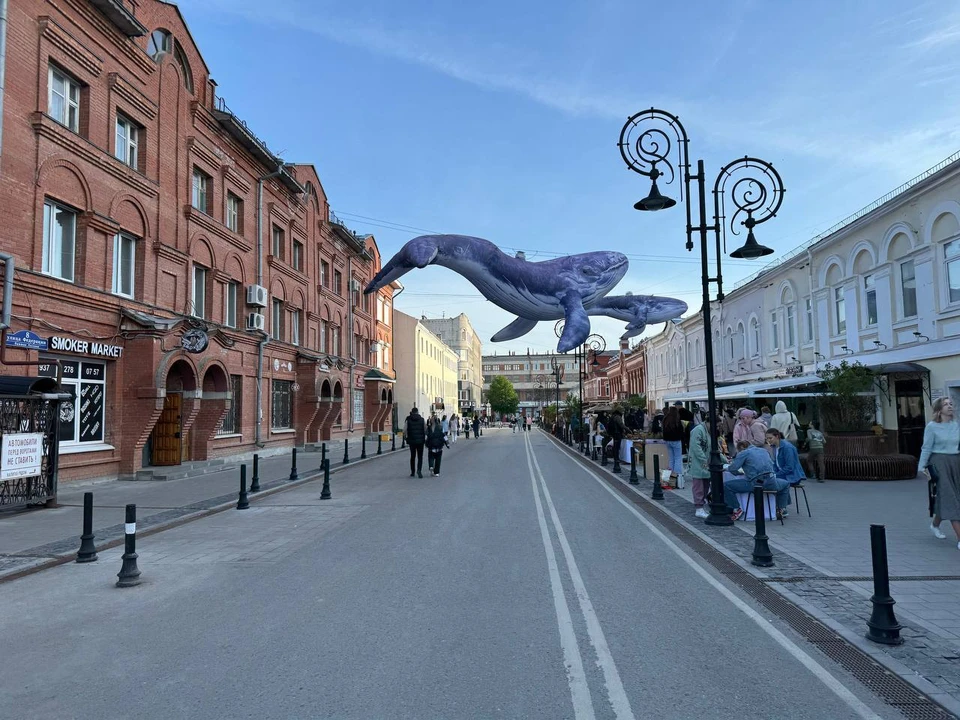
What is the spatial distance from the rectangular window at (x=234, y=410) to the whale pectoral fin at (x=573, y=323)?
555 inches

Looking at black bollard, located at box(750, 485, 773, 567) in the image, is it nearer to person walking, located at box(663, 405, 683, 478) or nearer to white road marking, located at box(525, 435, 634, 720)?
white road marking, located at box(525, 435, 634, 720)

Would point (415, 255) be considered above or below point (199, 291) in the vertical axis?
below

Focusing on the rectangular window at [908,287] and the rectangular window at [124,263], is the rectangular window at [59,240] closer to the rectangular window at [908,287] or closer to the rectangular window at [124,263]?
the rectangular window at [124,263]

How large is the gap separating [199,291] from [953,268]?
2165 centimetres

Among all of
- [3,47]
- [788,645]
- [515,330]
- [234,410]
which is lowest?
[788,645]

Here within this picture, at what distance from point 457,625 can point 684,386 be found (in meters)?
41.4

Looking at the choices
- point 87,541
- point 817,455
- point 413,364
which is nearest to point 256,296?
point 87,541

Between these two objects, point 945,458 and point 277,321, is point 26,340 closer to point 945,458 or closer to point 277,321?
point 277,321

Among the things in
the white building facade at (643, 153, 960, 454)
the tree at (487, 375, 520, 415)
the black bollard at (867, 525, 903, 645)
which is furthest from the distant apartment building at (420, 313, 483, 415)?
the black bollard at (867, 525, 903, 645)

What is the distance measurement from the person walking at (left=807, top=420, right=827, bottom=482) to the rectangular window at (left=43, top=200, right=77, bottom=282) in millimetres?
17868

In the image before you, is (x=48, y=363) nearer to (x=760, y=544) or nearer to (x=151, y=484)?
(x=151, y=484)

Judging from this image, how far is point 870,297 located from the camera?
21.0m

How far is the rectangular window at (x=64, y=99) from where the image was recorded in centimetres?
1502

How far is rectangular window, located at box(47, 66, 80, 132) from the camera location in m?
15.0
